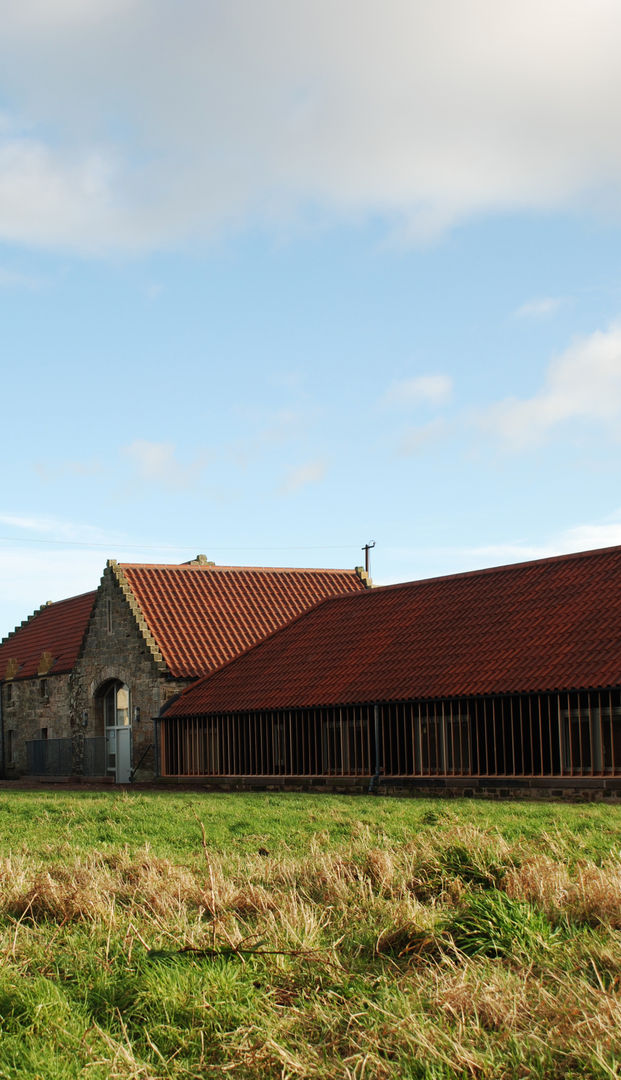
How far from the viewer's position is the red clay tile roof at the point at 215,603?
121ft

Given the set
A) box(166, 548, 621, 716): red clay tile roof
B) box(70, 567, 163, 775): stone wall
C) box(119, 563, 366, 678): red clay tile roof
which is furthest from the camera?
box(119, 563, 366, 678): red clay tile roof

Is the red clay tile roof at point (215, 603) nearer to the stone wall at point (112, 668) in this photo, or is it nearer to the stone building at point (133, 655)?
the stone building at point (133, 655)

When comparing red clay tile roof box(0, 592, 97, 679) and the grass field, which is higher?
red clay tile roof box(0, 592, 97, 679)

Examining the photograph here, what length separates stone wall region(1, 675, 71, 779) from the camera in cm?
4216

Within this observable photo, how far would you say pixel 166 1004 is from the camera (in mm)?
7039

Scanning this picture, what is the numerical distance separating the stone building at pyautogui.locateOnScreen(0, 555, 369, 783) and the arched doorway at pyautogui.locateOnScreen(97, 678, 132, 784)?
0.11 feet

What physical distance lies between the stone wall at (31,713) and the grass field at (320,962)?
99.7ft

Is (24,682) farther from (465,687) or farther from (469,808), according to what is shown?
(469,808)

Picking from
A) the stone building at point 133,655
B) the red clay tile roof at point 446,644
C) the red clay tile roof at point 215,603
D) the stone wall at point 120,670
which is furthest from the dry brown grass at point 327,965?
the red clay tile roof at point 215,603

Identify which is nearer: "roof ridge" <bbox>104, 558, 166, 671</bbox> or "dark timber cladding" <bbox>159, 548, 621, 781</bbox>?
"dark timber cladding" <bbox>159, 548, 621, 781</bbox>

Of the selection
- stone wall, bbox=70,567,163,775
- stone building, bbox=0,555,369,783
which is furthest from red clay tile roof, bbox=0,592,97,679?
stone wall, bbox=70,567,163,775

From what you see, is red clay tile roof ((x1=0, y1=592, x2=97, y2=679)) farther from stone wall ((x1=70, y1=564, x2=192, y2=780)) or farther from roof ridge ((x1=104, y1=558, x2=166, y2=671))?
roof ridge ((x1=104, y1=558, x2=166, y2=671))

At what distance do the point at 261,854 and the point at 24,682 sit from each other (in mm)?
34755

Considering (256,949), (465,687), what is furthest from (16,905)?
(465,687)
